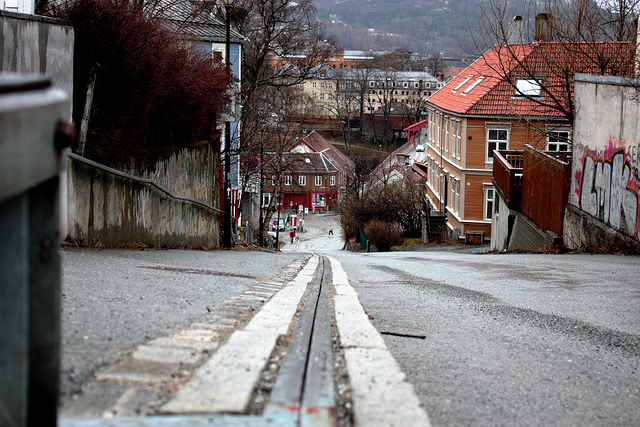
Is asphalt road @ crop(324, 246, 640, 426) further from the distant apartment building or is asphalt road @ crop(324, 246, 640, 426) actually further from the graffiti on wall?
the distant apartment building

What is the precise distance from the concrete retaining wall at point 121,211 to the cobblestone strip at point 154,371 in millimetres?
5445

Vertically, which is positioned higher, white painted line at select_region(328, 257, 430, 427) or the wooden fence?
the wooden fence

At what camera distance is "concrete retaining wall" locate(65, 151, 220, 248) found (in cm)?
911

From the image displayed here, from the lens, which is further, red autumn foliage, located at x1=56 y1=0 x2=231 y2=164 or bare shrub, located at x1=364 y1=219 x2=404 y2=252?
bare shrub, located at x1=364 y1=219 x2=404 y2=252

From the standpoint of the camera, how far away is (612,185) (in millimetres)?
15258

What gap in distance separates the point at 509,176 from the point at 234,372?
21.5 meters

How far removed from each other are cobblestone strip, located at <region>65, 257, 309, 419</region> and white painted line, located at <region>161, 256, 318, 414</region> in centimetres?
6

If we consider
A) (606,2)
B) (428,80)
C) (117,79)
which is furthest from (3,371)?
(428,80)

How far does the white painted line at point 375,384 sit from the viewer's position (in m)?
2.60

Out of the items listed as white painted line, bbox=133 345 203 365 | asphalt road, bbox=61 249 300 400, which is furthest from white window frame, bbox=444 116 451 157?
white painted line, bbox=133 345 203 365

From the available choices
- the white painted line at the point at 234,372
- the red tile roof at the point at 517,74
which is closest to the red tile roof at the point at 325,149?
the red tile roof at the point at 517,74

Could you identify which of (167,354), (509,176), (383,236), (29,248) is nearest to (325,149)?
(383,236)

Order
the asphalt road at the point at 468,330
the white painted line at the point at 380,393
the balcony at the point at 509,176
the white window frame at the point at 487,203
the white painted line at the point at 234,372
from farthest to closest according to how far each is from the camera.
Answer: the white window frame at the point at 487,203 < the balcony at the point at 509,176 < the asphalt road at the point at 468,330 < the white painted line at the point at 380,393 < the white painted line at the point at 234,372

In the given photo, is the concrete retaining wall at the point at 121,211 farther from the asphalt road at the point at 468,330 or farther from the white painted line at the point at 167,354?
the white painted line at the point at 167,354
